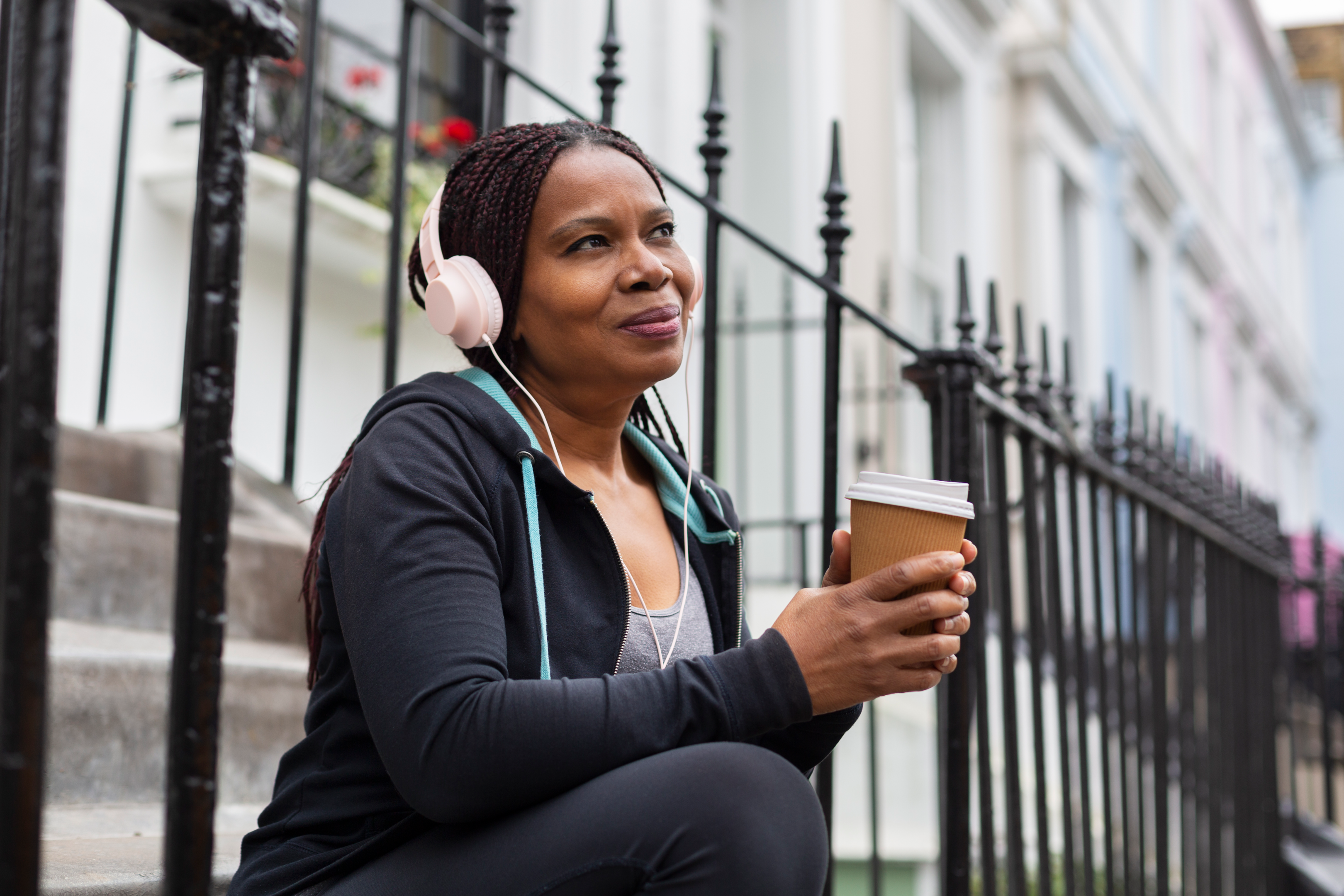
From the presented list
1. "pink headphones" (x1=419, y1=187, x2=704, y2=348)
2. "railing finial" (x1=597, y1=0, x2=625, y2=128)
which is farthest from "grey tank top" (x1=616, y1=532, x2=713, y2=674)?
"railing finial" (x1=597, y1=0, x2=625, y2=128)

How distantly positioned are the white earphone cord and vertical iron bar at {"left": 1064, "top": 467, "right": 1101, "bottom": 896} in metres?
1.13

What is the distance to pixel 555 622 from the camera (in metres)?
1.38

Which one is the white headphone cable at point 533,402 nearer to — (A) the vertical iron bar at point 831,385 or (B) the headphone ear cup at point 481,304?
(B) the headphone ear cup at point 481,304

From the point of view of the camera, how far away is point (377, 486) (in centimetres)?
126

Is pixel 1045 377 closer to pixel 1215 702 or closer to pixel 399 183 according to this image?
pixel 399 183

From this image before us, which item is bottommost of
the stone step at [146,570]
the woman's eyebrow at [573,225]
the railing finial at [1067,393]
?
the stone step at [146,570]

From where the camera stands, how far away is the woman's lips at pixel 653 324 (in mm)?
1493

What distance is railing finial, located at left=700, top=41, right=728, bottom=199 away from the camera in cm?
215

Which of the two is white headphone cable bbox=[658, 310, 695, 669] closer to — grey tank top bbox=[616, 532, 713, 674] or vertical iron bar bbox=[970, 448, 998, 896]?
grey tank top bbox=[616, 532, 713, 674]

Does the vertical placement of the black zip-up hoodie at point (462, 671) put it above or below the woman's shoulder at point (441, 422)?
below

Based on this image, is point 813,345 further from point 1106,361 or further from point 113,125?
point 1106,361

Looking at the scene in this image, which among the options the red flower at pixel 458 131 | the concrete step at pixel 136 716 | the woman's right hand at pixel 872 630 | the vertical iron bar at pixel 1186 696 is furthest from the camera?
the red flower at pixel 458 131

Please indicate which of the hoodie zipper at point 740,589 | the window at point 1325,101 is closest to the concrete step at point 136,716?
the hoodie zipper at point 740,589

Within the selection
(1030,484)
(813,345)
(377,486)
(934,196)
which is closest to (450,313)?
(377,486)
